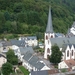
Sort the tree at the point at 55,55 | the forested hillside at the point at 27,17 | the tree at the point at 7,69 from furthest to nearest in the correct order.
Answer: the forested hillside at the point at 27,17 < the tree at the point at 55,55 < the tree at the point at 7,69

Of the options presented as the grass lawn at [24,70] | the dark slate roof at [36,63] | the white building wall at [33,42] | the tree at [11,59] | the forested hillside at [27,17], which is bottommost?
the grass lawn at [24,70]

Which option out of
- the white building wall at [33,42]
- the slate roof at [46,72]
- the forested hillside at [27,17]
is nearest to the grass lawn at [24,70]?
the slate roof at [46,72]

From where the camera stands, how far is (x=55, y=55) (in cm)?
3759

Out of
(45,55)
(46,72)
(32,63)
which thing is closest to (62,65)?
(32,63)

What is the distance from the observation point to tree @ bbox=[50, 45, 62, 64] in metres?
37.6

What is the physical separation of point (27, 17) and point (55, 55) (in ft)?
96.3

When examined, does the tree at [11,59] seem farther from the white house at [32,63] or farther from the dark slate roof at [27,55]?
the dark slate roof at [27,55]

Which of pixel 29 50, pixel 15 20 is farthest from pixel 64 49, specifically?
pixel 15 20

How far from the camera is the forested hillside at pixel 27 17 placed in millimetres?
61406

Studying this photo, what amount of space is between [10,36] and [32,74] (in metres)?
26.2

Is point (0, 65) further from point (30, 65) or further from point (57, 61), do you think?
point (57, 61)

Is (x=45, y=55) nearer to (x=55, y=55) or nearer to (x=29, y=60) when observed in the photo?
(x=29, y=60)

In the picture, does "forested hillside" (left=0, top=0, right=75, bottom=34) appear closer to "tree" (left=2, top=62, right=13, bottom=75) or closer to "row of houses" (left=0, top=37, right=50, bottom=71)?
"row of houses" (left=0, top=37, right=50, bottom=71)

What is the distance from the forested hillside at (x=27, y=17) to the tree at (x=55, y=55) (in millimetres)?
23514
